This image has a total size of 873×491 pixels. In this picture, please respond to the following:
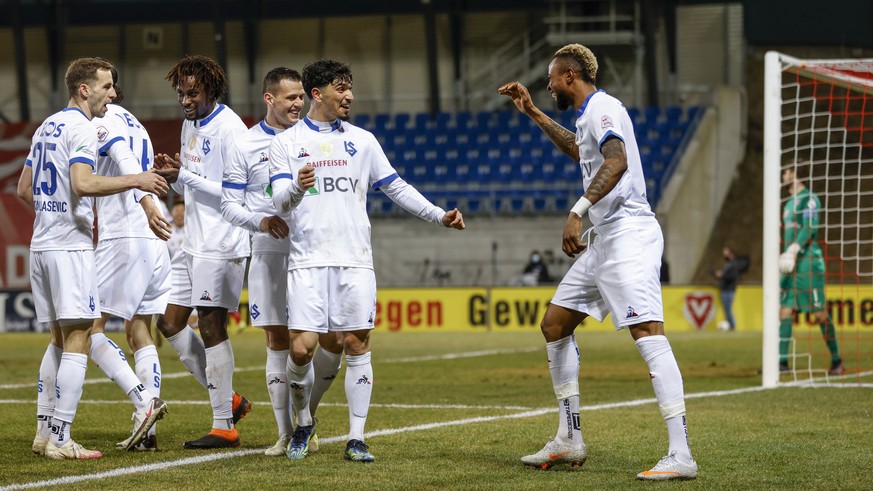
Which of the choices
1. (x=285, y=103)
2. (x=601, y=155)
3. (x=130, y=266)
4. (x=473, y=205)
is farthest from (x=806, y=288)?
(x=473, y=205)

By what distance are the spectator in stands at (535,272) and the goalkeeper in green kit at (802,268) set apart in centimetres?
1391

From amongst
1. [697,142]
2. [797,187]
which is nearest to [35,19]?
[697,142]

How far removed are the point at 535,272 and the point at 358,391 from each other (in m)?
20.9

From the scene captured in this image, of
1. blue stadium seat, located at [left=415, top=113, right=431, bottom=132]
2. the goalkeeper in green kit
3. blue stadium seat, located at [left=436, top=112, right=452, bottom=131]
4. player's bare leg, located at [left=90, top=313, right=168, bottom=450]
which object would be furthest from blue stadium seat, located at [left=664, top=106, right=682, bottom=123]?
player's bare leg, located at [left=90, top=313, right=168, bottom=450]

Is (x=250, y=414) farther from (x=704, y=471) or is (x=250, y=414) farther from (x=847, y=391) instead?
(x=847, y=391)

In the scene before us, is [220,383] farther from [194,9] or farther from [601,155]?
[194,9]

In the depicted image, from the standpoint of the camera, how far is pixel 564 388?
705 cm

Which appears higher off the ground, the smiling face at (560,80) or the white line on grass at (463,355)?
the smiling face at (560,80)

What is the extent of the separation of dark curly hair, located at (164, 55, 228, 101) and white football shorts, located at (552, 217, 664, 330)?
2752 mm

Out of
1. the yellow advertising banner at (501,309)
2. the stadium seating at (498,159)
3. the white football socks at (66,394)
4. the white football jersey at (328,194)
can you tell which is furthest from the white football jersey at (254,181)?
the stadium seating at (498,159)

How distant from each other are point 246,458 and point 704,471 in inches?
103

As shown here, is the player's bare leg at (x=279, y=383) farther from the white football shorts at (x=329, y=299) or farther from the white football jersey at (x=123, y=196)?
the white football jersey at (x=123, y=196)

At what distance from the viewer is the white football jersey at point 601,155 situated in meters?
6.63

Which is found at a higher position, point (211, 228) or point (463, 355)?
point (211, 228)
